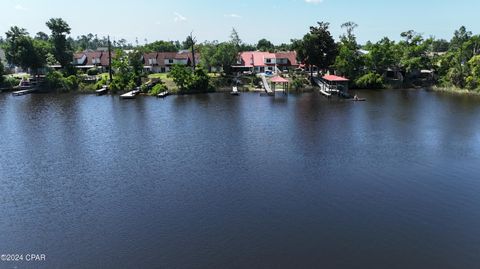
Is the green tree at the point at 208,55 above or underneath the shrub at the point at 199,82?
above

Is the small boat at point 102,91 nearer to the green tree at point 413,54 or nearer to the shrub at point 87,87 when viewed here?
Answer: the shrub at point 87,87

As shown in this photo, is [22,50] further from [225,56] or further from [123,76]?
[225,56]

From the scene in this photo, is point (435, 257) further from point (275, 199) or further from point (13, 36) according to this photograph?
point (13, 36)

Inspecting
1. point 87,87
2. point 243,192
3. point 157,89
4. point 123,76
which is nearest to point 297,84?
point 157,89

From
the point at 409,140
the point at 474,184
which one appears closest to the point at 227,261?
the point at 474,184

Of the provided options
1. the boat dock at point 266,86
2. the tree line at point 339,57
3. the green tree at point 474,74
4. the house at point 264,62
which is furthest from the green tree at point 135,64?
the green tree at point 474,74

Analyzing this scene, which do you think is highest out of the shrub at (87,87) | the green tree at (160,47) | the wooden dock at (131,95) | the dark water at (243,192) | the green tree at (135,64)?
the green tree at (160,47)
